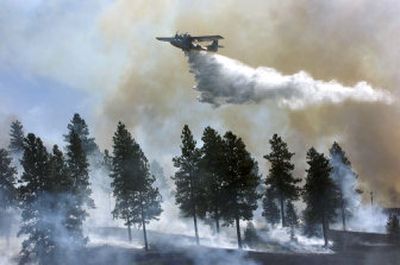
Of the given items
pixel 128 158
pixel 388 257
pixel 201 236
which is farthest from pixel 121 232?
pixel 388 257

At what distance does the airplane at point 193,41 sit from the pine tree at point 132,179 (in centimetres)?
1201

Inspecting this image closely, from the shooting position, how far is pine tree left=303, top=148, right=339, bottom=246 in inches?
2800

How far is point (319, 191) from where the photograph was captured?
71.1 m

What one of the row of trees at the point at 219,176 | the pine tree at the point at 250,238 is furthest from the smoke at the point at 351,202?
the row of trees at the point at 219,176

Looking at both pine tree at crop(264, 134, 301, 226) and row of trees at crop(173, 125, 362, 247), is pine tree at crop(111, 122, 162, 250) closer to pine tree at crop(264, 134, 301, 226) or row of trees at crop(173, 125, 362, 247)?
row of trees at crop(173, 125, 362, 247)

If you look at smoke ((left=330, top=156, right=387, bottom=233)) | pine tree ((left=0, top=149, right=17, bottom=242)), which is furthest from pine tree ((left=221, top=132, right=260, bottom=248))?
smoke ((left=330, top=156, right=387, bottom=233))

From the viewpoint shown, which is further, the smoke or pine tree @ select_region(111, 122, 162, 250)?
the smoke

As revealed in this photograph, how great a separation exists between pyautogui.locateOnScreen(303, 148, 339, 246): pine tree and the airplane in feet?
57.8

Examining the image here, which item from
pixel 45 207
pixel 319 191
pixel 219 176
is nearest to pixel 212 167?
pixel 219 176

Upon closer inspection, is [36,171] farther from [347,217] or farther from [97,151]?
[347,217]

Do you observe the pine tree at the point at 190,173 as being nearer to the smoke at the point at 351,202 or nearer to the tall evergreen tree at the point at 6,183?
the tall evergreen tree at the point at 6,183

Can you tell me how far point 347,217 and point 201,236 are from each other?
30538 millimetres

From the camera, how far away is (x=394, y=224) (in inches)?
2800

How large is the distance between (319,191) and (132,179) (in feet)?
74.2
